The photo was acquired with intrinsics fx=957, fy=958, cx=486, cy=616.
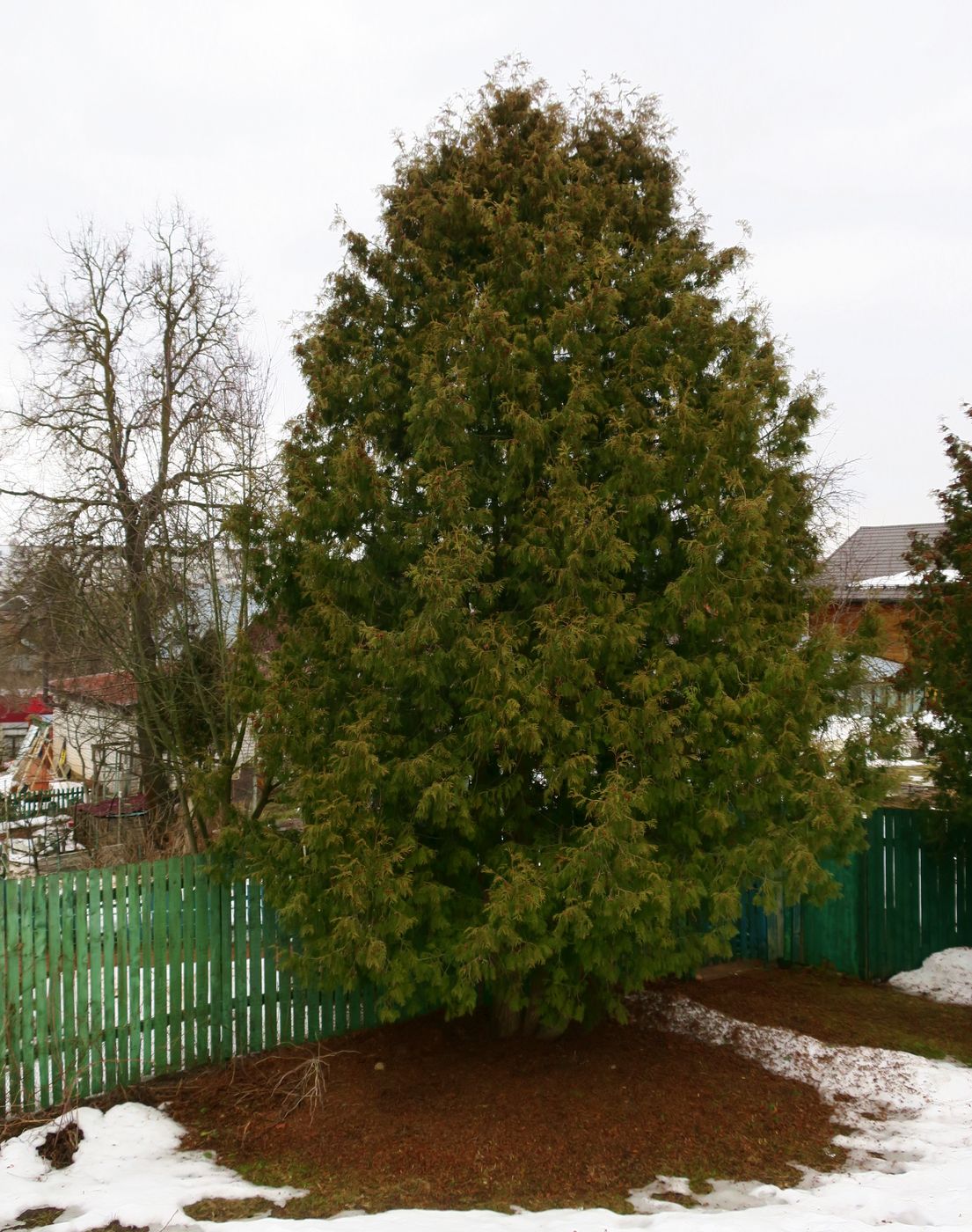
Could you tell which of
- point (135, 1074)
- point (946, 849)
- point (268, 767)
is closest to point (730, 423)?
point (268, 767)

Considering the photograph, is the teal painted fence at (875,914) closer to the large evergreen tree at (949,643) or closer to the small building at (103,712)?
the large evergreen tree at (949,643)

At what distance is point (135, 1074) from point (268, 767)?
2101 millimetres

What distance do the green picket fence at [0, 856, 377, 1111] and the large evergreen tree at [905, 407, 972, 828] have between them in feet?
18.1

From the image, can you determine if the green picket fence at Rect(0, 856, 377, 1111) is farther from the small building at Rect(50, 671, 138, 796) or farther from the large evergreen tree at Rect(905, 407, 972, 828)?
the large evergreen tree at Rect(905, 407, 972, 828)

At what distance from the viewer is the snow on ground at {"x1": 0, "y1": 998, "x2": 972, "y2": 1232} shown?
4281mm

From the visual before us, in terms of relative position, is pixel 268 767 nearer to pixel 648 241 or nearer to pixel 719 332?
pixel 719 332

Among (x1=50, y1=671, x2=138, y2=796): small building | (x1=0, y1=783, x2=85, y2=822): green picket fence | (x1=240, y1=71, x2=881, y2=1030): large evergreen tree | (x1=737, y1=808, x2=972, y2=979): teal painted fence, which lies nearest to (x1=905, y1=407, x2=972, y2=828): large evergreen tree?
(x1=737, y1=808, x2=972, y2=979): teal painted fence

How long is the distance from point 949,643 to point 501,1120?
5520mm

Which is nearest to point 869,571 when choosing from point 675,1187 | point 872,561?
point 872,561

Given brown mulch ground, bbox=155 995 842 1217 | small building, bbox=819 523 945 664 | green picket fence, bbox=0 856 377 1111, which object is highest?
small building, bbox=819 523 945 664

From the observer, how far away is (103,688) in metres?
12.7

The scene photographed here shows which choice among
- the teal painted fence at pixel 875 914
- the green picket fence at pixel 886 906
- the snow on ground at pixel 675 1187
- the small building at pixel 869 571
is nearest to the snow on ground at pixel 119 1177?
the snow on ground at pixel 675 1187

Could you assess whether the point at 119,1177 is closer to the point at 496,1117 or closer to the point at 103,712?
the point at 496,1117

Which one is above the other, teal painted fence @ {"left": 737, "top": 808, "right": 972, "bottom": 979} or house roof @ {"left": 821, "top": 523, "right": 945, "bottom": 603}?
house roof @ {"left": 821, "top": 523, "right": 945, "bottom": 603}
